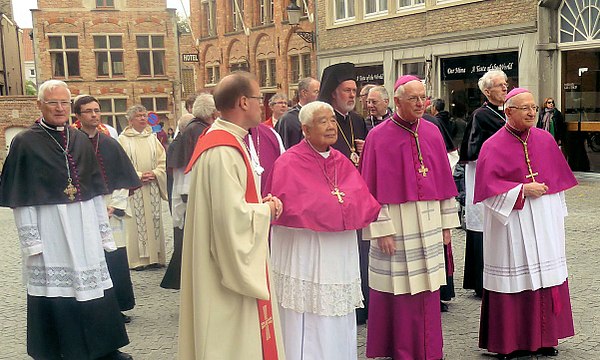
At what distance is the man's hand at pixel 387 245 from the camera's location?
416 centimetres

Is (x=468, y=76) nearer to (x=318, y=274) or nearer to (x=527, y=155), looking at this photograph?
(x=527, y=155)

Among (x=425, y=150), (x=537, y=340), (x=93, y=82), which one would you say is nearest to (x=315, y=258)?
(x=425, y=150)

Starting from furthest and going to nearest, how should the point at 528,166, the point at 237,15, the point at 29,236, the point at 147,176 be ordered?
the point at 237,15, the point at 147,176, the point at 528,166, the point at 29,236

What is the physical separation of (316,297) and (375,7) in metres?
17.9

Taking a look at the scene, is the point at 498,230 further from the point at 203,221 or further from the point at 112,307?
the point at 112,307

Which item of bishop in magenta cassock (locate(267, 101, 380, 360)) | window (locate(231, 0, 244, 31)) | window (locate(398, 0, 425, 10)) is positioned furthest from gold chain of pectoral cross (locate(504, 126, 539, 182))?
window (locate(231, 0, 244, 31))

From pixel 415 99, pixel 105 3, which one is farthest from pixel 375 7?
pixel 105 3

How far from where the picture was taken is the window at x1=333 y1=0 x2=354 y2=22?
21.4m

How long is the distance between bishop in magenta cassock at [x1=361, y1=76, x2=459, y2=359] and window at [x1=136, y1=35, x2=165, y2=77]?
34.0m

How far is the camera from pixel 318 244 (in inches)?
151

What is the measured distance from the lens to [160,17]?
36500 millimetres

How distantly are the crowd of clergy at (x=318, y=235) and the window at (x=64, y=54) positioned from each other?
33721 millimetres

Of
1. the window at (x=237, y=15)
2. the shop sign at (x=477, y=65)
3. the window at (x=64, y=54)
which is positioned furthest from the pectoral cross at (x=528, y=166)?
the window at (x=64, y=54)

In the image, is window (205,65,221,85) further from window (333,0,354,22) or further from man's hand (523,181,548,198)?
man's hand (523,181,548,198)
